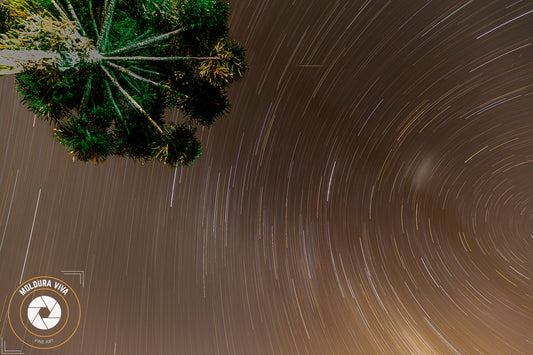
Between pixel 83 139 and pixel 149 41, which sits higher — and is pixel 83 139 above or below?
below

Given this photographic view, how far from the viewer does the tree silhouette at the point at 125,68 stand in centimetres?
95

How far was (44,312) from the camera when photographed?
198cm

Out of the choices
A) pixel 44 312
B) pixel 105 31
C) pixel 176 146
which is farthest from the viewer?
pixel 44 312

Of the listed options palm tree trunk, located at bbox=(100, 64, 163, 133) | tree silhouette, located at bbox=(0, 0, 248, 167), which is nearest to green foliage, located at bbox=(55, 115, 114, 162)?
tree silhouette, located at bbox=(0, 0, 248, 167)

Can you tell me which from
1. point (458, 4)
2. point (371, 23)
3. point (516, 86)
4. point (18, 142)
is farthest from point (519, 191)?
point (18, 142)

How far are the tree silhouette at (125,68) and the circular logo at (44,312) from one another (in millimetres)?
1425

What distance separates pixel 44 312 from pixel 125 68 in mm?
1895

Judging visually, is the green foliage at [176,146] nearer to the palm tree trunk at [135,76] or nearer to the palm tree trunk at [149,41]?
the palm tree trunk at [135,76]

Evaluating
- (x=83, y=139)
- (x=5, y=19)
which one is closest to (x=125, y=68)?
(x=83, y=139)

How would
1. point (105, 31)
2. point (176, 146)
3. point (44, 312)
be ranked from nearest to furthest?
point (105, 31), point (176, 146), point (44, 312)

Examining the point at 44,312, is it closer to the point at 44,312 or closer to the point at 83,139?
the point at 44,312

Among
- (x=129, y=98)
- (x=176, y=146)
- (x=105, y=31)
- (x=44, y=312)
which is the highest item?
(x=105, y=31)

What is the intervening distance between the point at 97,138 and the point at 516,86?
253 cm

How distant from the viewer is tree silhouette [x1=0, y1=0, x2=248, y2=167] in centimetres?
95
